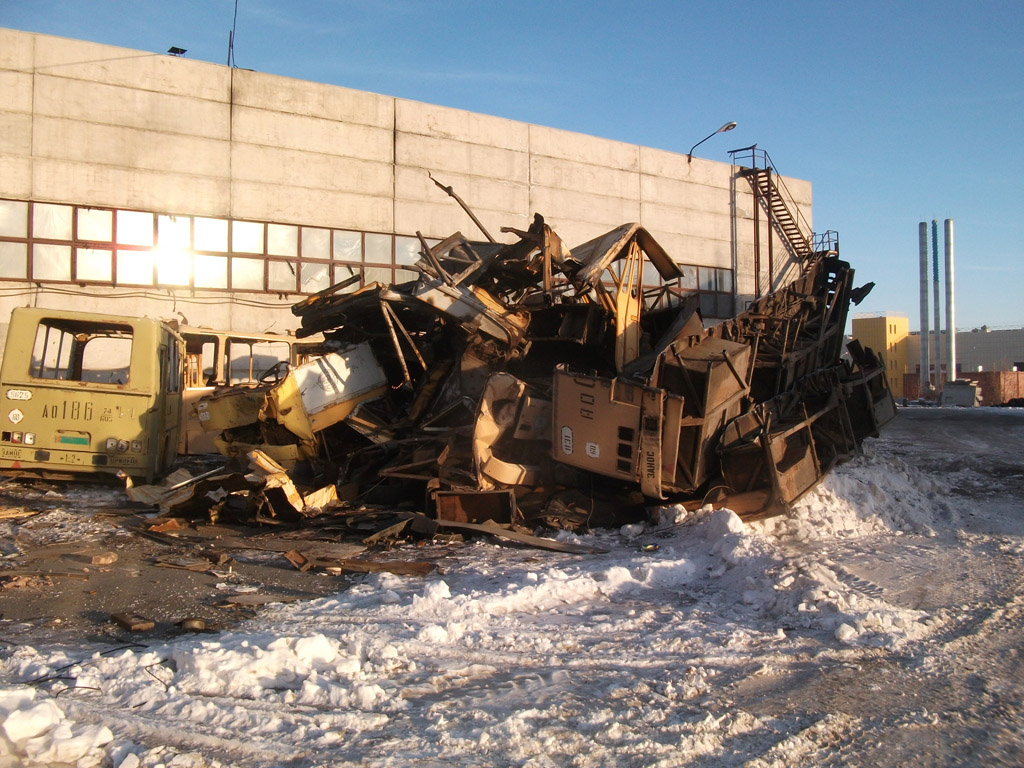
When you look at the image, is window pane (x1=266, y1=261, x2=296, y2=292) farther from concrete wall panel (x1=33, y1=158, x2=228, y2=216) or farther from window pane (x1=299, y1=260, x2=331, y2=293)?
concrete wall panel (x1=33, y1=158, x2=228, y2=216)

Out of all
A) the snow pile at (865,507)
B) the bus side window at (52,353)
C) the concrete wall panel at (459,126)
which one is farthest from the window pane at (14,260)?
the snow pile at (865,507)

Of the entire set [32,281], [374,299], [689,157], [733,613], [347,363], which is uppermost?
[689,157]

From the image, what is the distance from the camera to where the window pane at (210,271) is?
16609 mm

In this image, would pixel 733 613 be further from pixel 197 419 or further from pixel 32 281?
pixel 32 281

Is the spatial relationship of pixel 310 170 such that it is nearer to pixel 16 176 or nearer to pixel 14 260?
pixel 16 176

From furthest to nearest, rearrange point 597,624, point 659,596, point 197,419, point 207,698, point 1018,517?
point 197,419
point 1018,517
point 659,596
point 597,624
point 207,698

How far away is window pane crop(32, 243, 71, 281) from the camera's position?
601 inches

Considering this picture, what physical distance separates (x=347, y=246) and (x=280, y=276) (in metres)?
1.84

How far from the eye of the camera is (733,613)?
4.90 metres

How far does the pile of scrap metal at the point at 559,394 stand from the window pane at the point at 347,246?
7.77 meters

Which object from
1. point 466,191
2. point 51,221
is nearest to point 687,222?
point 466,191

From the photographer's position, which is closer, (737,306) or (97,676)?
(97,676)

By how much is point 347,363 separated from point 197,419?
7.97ft

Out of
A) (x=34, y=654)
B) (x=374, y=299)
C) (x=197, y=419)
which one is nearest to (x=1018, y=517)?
(x=374, y=299)
